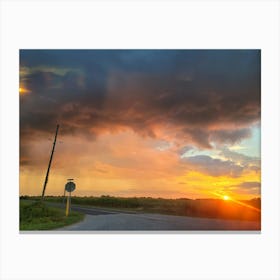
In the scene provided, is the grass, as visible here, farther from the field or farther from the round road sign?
the round road sign

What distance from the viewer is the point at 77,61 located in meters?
10.3

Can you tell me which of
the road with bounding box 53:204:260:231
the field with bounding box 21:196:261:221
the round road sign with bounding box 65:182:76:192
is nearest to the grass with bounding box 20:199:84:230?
the field with bounding box 21:196:261:221

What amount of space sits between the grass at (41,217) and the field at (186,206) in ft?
0.61

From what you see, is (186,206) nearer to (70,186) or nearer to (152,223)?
(152,223)

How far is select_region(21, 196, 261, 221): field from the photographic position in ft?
33.5

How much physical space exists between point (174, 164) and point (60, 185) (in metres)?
2.61

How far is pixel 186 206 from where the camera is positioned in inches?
434

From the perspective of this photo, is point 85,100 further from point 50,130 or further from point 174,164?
point 174,164

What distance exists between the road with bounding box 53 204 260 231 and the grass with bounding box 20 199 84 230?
295 millimetres
